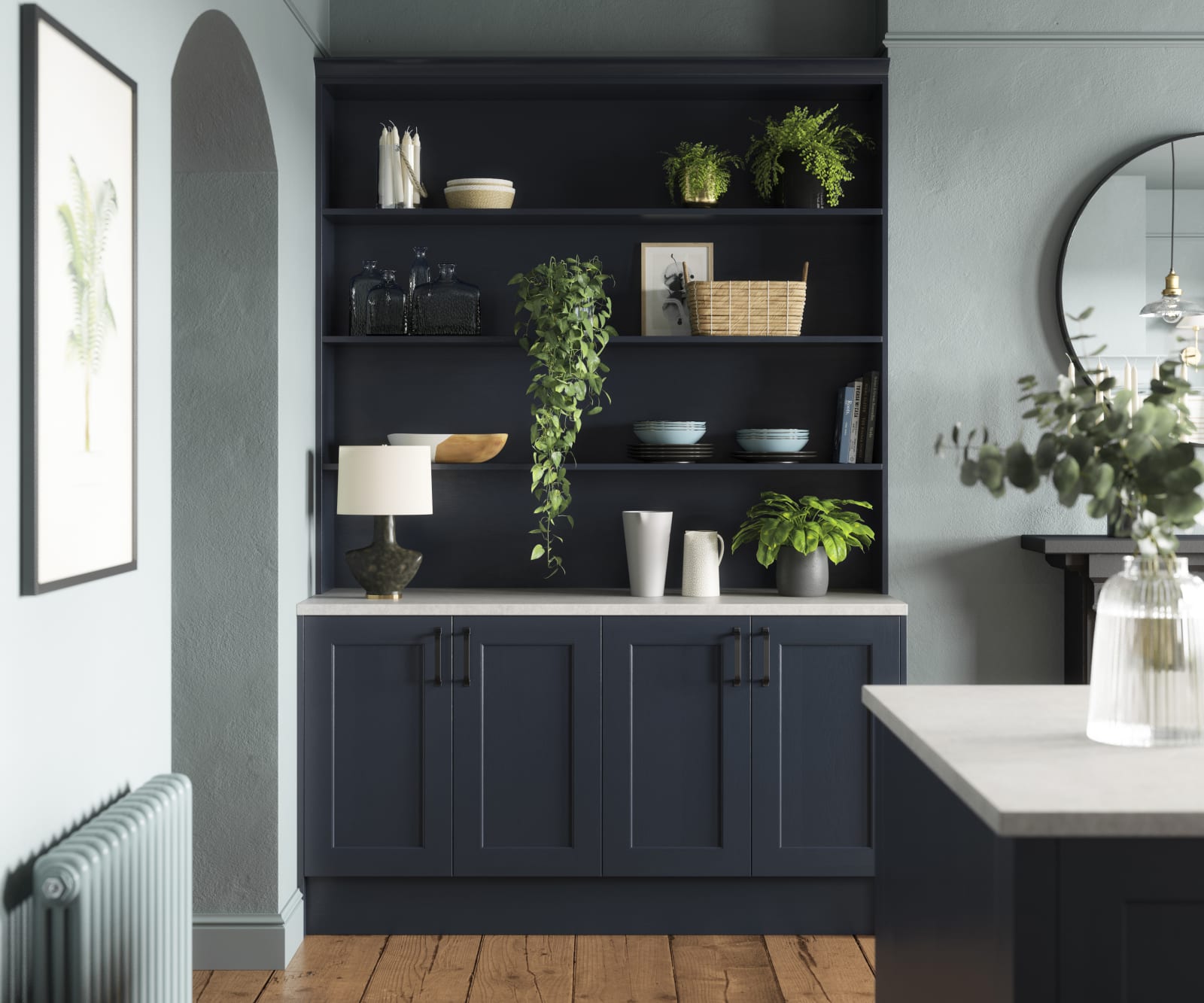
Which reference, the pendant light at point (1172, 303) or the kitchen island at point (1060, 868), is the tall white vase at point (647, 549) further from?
the kitchen island at point (1060, 868)

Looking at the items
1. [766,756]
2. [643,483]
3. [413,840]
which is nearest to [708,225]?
[643,483]

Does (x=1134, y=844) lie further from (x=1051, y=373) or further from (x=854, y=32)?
(x=854, y=32)

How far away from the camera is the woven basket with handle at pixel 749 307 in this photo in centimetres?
355

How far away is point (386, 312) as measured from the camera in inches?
143

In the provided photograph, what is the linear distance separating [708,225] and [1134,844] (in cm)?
277

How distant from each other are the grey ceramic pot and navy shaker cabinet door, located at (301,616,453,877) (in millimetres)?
1011

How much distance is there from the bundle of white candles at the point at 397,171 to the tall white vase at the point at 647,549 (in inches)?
46.2

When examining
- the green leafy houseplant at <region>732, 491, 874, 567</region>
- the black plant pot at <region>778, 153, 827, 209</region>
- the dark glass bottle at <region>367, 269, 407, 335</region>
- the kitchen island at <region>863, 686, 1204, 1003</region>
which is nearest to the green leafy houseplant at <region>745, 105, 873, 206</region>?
the black plant pot at <region>778, 153, 827, 209</region>

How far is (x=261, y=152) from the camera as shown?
10.2 ft

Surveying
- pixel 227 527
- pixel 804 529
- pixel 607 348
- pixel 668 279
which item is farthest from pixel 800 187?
pixel 227 527

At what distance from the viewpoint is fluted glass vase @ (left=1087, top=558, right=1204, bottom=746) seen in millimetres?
1571

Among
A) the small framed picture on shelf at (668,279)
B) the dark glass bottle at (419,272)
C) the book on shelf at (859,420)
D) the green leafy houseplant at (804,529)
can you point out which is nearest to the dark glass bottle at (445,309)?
the dark glass bottle at (419,272)

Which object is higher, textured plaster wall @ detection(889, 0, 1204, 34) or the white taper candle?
textured plaster wall @ detection(889, 0, 1204, 34)

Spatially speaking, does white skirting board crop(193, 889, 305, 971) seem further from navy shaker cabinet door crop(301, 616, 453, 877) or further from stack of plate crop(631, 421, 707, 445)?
stack of plate crop(631, 421, 707, 445)
